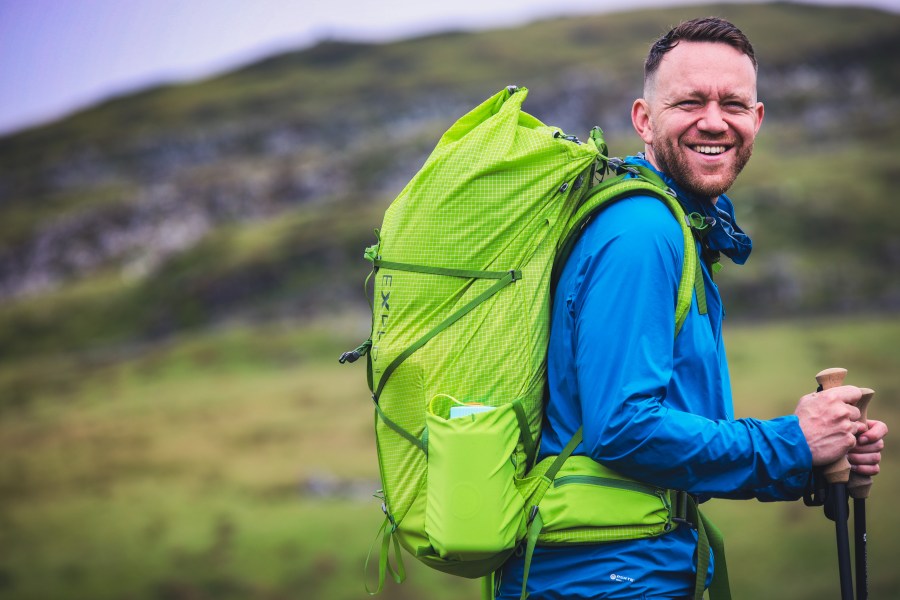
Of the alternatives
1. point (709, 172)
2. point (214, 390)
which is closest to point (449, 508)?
point (709, 172)

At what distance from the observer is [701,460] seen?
319cm

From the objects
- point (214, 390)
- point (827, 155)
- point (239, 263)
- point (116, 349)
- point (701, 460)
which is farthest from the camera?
point (827, 155)

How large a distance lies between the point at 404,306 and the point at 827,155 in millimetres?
84009

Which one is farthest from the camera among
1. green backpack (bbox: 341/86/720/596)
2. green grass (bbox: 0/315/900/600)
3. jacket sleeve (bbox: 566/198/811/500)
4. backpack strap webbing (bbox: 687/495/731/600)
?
green grass (bbox: 0/315/900/600)

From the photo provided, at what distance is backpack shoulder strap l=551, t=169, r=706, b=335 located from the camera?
10.8 feet

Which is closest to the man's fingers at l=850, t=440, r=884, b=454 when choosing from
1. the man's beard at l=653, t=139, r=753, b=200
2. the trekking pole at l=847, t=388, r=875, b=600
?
the trekking pole at l=847, t=388, r=875, b=600

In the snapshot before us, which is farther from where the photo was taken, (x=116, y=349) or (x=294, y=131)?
(x=294, y=131)

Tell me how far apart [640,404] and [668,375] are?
0.53 ft

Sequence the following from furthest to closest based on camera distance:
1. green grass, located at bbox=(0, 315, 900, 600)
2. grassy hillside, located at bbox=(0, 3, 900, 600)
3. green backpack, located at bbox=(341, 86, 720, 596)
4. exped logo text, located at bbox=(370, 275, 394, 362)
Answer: grassy hillside, located at bbox=(0, 3, 900, 600)
green grass, located at bbox=(0, 315, 900, 600)
exped logo text, located at bbox=(370, 275, 394, 362)
green backpack, located at bbox=(341, 86, 720, 596)

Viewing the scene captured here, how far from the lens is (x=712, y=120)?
3670mm

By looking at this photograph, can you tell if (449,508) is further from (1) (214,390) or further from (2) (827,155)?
(2) (827,155)

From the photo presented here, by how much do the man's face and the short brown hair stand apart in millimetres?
25

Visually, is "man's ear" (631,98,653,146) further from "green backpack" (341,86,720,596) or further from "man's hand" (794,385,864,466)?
"man's hand" (794,385,864,466)

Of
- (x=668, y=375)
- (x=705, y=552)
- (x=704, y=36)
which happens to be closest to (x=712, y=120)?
(x=704, y=36)
